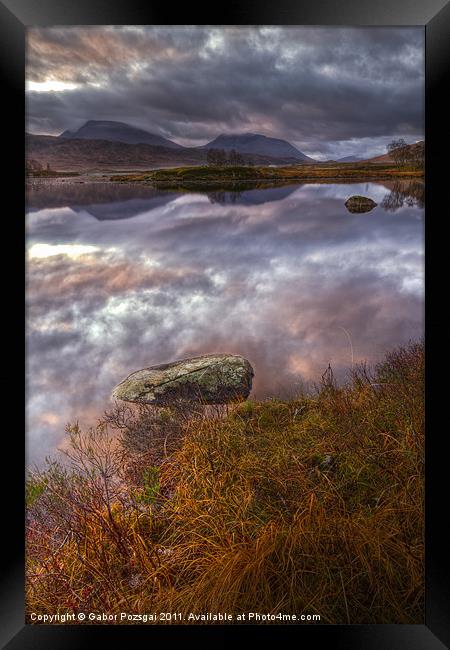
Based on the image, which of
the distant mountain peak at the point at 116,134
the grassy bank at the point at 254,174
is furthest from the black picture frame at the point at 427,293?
the grassy bank at the point at 254,174

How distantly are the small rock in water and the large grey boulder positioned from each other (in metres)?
1.13

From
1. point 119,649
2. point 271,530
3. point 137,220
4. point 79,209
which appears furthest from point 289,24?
point 119,649

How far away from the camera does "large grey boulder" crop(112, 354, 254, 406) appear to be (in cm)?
284

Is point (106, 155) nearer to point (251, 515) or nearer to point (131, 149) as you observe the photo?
point (131, 149)

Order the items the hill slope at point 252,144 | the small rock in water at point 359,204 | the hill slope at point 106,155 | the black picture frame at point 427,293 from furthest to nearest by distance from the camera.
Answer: the small rock in water at point 359,204, the hill slope at point 252,144, the hill slope at point 106,155, the black picture frame at point 427,293

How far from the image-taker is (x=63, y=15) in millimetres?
2398

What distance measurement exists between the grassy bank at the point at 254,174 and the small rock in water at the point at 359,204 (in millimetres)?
119

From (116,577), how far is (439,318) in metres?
2.10


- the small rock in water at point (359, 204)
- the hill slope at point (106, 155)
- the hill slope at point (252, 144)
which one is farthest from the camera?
the small rock in water at point (359, 204)

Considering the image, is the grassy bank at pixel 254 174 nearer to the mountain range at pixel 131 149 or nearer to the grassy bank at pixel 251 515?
the mountain range at pixel 131 149

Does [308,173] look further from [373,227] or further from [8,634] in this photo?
[8,634]

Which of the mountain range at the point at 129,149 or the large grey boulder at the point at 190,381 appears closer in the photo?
the mountain range at the point at 129,149

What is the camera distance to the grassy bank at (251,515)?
7.85 feet

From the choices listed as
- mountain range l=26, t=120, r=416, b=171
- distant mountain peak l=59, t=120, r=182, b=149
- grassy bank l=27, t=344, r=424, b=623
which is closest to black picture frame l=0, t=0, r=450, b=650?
grassy bank l=27, t=344, r=424, b=623
